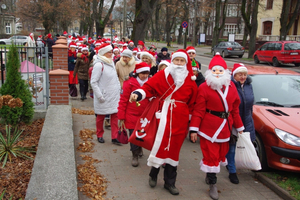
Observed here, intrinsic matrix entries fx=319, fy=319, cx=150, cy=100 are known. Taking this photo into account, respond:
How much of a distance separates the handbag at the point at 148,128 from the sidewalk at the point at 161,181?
2.22ft

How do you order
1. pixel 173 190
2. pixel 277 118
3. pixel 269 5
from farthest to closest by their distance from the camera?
1. pixel 269 5
2. pixel 277 118
3. pixel 173 190

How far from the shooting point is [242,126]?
4375 millimetres

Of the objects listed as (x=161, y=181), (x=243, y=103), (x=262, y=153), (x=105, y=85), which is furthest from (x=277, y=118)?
(x=105, y=85)

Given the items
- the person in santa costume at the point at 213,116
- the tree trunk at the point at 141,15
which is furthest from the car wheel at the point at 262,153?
the tree trunk at the point at 141,15

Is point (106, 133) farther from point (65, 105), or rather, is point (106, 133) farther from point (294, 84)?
point (294, 84)

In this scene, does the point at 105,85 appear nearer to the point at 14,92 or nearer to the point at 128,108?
the point at 128,108

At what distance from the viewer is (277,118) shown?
193 inches

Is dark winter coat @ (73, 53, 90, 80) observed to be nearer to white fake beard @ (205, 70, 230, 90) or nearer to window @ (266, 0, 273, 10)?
white fake beard @ (205, 70, 230, 90)

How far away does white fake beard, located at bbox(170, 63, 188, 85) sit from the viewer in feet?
13.1

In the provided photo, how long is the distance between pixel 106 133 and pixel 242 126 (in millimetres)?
3464

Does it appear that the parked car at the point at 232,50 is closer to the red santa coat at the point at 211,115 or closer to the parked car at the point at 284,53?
the parked car at the point at 284,53

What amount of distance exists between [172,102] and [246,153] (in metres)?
1.37

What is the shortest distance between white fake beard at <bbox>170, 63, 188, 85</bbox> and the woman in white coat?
7.33ft

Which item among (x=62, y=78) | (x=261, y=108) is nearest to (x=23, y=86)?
(x=62, y=78)
